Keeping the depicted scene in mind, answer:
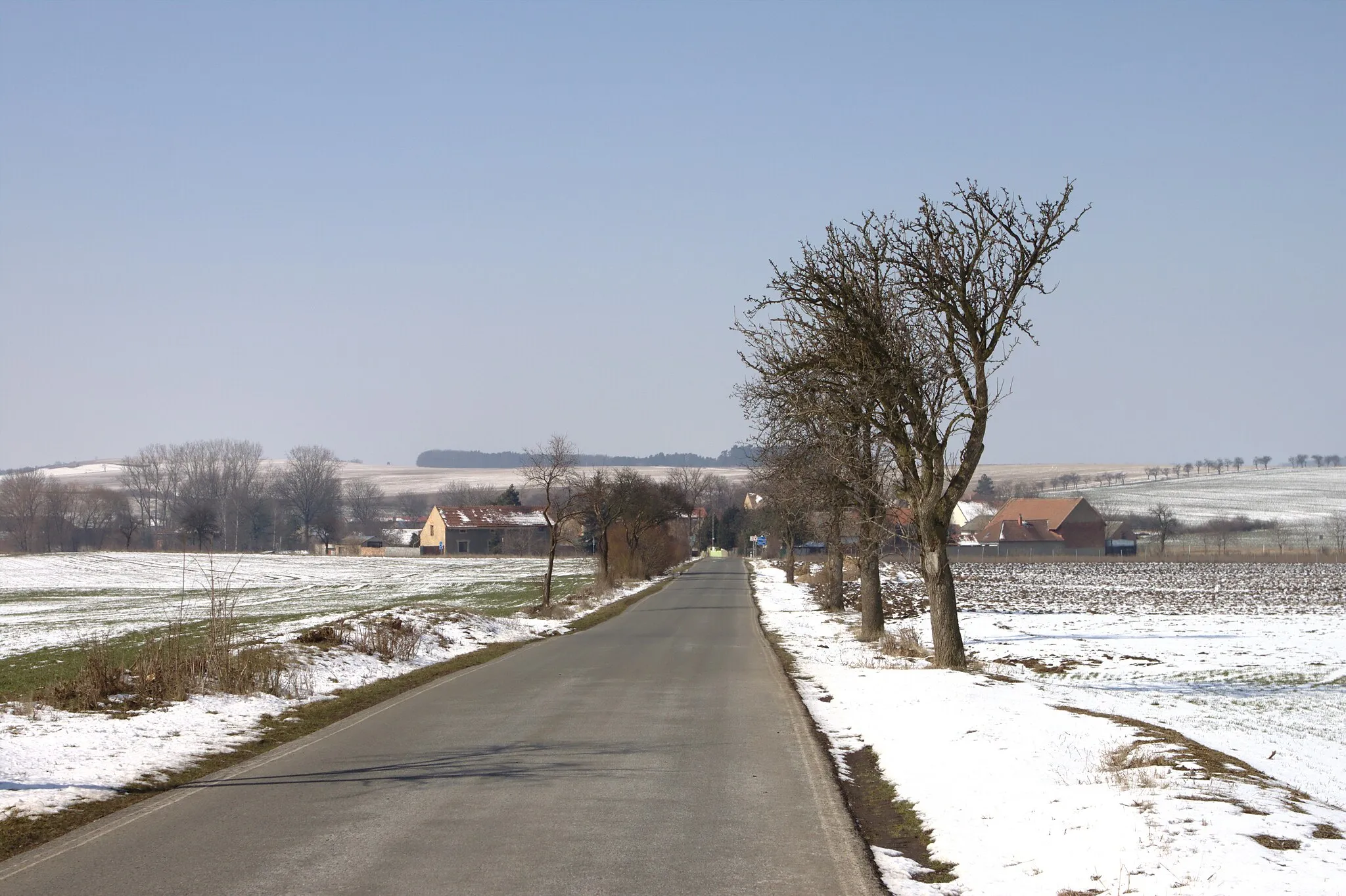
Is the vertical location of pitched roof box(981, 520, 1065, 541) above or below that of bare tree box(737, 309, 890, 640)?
below

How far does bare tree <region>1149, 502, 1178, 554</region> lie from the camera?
410 ft

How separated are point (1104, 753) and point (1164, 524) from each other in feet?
413

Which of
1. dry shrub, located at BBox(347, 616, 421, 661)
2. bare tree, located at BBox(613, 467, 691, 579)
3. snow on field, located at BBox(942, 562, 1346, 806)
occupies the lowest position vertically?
snow on field, located at BBox(942, 562, 1346, 806)

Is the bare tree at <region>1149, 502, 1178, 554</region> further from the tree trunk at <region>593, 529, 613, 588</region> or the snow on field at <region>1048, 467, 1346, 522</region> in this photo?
the tree trunk at <region>593, 529, 613, 588</region>

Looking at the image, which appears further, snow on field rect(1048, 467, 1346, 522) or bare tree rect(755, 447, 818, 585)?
snow on field rect(1048, 467, 1346, 522)

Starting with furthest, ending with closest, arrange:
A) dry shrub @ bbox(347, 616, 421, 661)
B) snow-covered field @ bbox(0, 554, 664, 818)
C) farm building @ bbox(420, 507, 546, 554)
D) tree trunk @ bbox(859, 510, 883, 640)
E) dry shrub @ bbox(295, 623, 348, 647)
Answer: farm building @ bbox(420, 507, 546, 554) < tree trunk @ bbox(859, 510, 883, 640) < dry shrub @ bbox(347, 616, 421, 661) < dry shrub @ bbox(295, 623, 348, 647) < snow-covered field @ bbox(0, 554, 664, 818)

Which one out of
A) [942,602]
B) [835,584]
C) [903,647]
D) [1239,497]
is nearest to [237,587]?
[835,584]

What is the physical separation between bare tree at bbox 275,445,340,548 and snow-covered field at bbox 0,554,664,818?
2553 inches

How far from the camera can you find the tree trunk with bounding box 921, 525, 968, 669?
1920 centimetres

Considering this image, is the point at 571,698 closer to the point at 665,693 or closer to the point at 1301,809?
the point at 665,693

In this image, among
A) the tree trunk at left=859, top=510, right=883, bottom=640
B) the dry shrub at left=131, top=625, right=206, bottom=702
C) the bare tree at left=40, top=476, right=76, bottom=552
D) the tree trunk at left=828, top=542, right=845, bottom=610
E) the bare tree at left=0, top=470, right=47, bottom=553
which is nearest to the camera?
the dry shrub at left=131, top=625, right=206, bottom=702

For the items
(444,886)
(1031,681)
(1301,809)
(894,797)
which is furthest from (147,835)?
(1031,681)

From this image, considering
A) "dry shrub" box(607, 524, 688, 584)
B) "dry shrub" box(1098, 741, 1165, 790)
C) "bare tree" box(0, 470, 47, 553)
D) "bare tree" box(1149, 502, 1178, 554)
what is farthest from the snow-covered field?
"bare tree" box(1149, 502, 1178, 554)

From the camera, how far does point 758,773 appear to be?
10.5m
